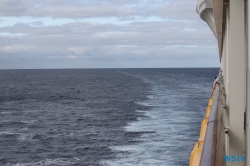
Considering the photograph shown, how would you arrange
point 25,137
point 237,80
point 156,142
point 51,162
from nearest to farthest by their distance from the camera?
point 237,80 < point 51,162 < point 156,142 < point 25,137

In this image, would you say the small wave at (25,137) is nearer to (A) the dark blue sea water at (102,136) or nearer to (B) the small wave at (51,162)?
(A) the dark blue sea water at (102,136)

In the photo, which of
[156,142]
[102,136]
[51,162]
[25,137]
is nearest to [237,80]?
[51,162]

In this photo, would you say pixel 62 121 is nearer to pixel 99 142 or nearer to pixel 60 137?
pixel 60 137

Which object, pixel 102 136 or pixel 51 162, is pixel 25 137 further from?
pixel 51 162

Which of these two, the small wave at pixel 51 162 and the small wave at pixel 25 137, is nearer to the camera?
the small wave at pixel 51 162

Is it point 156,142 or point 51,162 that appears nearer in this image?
point 51,162

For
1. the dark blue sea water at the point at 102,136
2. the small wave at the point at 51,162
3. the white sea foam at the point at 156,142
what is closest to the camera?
the white sea foam at the point at 156,142

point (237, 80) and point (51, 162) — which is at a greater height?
point (237, 80)

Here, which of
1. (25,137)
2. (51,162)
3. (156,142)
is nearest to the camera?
(51,162)

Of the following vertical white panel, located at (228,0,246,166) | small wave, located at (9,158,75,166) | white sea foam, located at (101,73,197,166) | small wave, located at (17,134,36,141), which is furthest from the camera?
small wave, located at (17,134,36,141)

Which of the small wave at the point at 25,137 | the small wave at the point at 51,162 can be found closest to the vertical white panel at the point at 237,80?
the small wave at the point at 51,162

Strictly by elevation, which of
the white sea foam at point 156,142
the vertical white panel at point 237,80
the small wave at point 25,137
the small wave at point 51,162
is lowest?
the small wave at point 51,162

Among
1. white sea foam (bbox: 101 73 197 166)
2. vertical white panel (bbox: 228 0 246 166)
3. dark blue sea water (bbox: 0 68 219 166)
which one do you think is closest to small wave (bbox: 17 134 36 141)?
dark blue sea water (bbox: 0 68 219 166)

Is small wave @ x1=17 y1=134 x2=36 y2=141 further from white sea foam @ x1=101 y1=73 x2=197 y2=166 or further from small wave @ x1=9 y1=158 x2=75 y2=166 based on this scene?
white sea foam @ x1=101 y1=73 x2=197 y2=166
